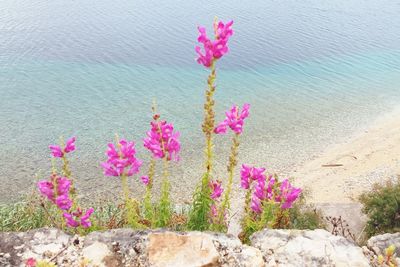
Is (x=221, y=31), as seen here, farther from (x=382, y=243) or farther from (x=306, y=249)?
(x=382, y=243)

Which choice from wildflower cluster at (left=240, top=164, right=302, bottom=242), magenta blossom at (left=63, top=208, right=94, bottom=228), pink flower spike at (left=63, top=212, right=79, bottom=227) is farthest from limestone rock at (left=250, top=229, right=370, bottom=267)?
pink flower spike at (left=63, top=212, right=79, bottom=227)

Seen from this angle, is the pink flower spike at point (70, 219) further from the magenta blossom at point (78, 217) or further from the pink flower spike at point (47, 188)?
the pink flower spike at point (47, 188)

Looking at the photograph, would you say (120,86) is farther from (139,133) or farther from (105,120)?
(139,133)

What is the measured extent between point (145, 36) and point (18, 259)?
26163 mm

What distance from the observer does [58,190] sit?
5137 millimetres

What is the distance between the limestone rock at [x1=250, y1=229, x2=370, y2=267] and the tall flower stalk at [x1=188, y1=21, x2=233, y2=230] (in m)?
1.24

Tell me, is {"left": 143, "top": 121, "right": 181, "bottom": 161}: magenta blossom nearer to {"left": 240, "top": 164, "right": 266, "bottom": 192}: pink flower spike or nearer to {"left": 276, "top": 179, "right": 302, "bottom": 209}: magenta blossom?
{"left": 240, "top": 164, "right": 266, "bottom": 192}: pink flower spike


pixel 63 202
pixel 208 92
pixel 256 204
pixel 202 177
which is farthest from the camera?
pixel 256 204

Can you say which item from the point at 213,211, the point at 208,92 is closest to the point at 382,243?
the point at 213,211

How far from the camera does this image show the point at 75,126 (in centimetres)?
1688

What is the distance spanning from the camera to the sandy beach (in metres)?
13.3

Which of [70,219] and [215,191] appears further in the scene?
[215,191]

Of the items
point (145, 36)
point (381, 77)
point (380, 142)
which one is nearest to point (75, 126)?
point (380, 142)

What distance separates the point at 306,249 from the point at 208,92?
69.9 inches
